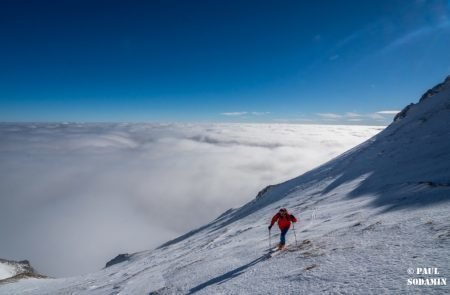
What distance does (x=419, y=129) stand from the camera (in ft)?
107

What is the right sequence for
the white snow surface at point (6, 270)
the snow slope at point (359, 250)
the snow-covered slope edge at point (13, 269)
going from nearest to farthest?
the snow slope at point (359, 250) → the white snow surface at point (6, 270) → the snow-covered slope edge at point (13, 269)

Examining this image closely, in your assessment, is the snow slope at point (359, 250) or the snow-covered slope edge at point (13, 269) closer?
the snow slope at point (359, 250)

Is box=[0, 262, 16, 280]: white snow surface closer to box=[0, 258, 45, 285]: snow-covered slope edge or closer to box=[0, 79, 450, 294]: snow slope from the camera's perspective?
box=[0, 258, 45, 285]: snow-covered slope edge

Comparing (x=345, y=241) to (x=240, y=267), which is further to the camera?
(x=240, y=267)

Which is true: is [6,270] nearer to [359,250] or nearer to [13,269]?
[13,269]

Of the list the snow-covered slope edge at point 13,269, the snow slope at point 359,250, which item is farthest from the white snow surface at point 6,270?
the snow slope at point 359,250

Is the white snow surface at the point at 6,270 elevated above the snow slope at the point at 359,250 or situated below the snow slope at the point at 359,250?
below

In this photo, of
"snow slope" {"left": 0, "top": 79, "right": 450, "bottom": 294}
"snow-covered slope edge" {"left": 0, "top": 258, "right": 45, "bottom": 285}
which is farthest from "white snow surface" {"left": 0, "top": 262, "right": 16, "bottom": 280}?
"snow slope" {"left": 0, "top": 79, "right": 450, "bottom": 294}

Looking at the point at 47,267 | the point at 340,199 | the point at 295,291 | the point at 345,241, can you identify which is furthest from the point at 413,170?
the point at 47,267

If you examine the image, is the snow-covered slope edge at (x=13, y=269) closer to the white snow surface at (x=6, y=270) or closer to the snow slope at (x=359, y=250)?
the white snow surface at (x=6, y=270)

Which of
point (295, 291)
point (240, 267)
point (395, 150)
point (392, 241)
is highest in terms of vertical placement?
point (395, 150)

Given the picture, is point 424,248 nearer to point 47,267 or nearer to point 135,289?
point 135,289

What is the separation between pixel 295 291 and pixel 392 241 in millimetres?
4025

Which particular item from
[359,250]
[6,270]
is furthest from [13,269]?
[359,250]
